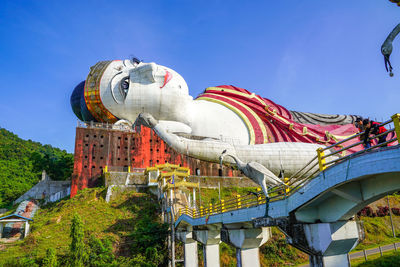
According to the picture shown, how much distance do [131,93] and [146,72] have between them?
8.54ft

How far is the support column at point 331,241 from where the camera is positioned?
7.11 meters

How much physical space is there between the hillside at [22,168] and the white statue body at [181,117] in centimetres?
1055

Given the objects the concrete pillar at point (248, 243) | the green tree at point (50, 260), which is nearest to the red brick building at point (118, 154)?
the green tree at point (50, 260)

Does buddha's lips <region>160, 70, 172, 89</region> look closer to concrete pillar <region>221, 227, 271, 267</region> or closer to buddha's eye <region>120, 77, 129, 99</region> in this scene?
buddha's eye <region>120, 77, 129, 99</region>

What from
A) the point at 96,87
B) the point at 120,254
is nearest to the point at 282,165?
the point at 120,254

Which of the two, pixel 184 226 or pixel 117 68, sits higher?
pixel 117 68

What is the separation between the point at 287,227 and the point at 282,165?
902 inches

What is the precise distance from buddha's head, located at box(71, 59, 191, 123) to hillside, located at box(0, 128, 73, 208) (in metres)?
7.94

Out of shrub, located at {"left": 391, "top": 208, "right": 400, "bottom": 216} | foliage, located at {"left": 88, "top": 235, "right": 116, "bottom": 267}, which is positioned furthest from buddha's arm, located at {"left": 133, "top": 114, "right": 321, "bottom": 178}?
foliage, located at {"left": 88, "top": 235, "right": 116, "bottom": 267}

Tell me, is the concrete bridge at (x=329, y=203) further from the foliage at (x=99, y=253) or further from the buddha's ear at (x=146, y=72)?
the buddha's ear at (x=146, y=72)

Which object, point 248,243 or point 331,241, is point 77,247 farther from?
point 331,241

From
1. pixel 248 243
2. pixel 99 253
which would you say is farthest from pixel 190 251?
pixel 248 243

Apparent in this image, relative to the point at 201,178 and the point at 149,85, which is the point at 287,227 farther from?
the point at 149,85

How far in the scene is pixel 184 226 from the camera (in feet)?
56.3
